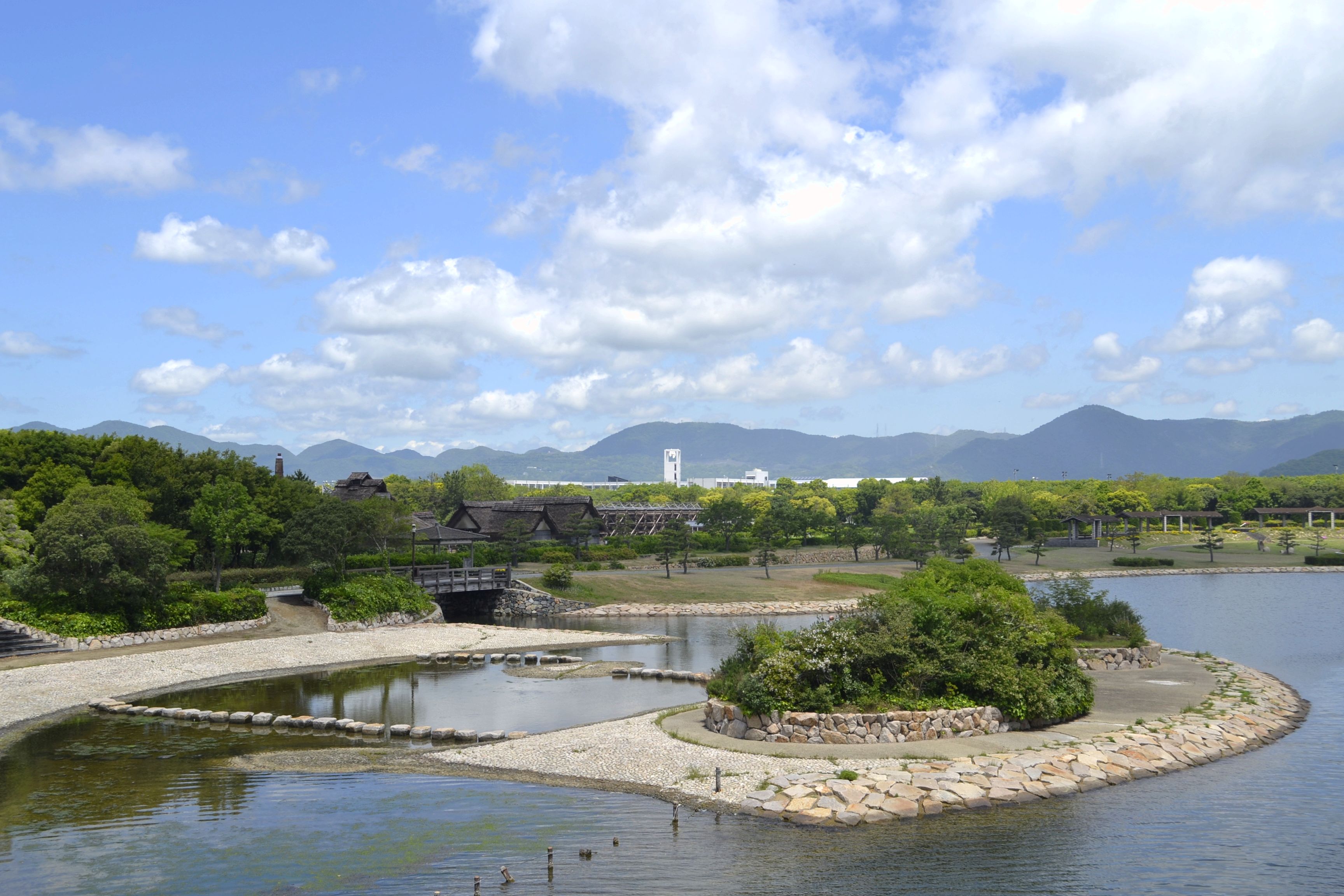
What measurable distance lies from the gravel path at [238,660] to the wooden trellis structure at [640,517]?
6635cm

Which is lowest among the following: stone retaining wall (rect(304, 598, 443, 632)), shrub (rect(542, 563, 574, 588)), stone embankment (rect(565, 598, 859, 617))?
stone embankment (rect(565, 598, 859, 617))

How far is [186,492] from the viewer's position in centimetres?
5569

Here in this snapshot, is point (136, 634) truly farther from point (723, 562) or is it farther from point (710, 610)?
point (723, 562)

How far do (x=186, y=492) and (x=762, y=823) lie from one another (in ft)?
158

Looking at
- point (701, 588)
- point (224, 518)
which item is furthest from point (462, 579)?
point (701, 588)

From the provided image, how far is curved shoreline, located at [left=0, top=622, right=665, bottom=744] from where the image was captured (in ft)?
101

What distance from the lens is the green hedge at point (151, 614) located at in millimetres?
37969

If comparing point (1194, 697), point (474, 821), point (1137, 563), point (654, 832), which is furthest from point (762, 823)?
point (1137, 563)

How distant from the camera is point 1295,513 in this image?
420 ft

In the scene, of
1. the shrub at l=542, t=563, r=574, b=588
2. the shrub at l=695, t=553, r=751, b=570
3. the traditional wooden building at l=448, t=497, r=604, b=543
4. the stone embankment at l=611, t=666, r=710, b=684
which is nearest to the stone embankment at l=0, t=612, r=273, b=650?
the stone embankment at l=611, t=666, r=710, b=684

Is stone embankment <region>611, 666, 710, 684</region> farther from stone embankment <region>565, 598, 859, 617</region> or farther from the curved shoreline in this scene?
stone embankment <region>565, 598, 859, 617</region>

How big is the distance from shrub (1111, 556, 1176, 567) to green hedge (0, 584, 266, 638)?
76.8 meters

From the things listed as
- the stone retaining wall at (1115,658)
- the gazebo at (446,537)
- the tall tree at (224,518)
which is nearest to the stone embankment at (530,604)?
the gazebo at (446,537)

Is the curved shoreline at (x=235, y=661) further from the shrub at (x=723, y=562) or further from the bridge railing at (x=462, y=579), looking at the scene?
the shrub at (x=723, y=562)
